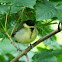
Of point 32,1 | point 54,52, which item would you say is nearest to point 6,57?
point 54,52

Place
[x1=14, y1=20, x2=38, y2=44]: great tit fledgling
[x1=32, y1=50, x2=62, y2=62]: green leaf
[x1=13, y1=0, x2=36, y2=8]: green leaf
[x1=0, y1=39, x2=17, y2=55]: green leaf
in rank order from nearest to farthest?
[x1=13, y1=0, x2=36, y2=8]: green leaf, [x1=32, y1=50, x2=62, y2=62]: green leaf, [x1=14, y1=20, x2=38, y2=44]: great tit fledgling, [x1=0, y1=39, x2=17, y2=55]: green leaf

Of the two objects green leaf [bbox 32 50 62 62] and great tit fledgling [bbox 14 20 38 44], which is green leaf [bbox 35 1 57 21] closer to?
green leaf [bbox 32 50 62 62]

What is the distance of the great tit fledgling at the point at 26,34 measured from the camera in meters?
1.74

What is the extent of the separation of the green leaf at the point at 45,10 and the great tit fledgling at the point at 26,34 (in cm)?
46

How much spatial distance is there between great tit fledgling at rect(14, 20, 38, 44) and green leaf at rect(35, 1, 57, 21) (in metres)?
0.46

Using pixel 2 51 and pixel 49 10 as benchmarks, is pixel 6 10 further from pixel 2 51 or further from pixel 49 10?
pixel 2 51

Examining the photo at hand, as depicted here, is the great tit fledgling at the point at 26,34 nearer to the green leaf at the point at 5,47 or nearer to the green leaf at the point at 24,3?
the green leaf at the point at 5,47

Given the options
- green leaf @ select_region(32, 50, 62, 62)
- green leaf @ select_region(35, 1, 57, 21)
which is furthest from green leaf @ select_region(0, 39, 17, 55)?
green leaf @ select_region(35, 1, 57, 21)

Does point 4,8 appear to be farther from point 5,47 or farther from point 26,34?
point 5,47

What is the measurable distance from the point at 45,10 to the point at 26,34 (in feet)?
2.08

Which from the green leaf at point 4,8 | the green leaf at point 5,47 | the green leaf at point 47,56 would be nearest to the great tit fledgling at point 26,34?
the green leaf at point 5,47

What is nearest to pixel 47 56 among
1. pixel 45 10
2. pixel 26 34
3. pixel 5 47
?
pixel 45 10

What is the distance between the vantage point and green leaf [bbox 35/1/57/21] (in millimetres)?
1167

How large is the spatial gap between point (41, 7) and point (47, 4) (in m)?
0.06
